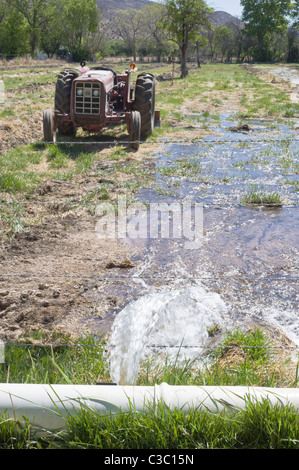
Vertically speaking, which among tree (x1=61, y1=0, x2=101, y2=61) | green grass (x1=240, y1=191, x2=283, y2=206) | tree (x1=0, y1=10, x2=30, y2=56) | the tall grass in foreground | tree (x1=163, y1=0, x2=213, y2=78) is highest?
tree (x1=61, y1=0, x2=101, y2=61)

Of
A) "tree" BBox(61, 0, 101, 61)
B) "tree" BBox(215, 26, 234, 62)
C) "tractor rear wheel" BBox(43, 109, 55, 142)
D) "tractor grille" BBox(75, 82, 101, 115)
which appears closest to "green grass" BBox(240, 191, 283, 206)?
Result: "tractor grille" BBox(75, 82, 101, 115)

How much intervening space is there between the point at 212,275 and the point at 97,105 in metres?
6.45

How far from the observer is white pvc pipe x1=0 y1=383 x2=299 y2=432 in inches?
78.9

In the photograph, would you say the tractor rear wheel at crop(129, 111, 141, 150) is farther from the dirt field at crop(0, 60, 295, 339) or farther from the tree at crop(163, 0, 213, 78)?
the tree at crop(163, 0, 213, 78)

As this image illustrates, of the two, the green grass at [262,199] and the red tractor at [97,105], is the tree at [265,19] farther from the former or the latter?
the green grass at [262,199]

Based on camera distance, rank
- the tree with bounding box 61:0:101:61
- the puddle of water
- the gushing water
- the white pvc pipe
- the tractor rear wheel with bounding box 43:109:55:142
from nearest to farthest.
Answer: the white pvc pipe < the gushing water < the puddle of water < the tractor rear wheel with bounding box 43:109:55:142 < the tree with bounding box 61:0:101:61

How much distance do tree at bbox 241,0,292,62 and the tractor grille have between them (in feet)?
244

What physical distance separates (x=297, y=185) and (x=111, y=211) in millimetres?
3556

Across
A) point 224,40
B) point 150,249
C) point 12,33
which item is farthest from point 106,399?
point 224,40

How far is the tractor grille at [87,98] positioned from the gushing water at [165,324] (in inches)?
263

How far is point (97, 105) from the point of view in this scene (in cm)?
988

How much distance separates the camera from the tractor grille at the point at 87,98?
983cm

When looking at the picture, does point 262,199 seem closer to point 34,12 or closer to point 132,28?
point 34,12

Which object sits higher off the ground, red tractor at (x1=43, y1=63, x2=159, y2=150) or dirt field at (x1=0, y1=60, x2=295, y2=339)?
red tractor at (x1=43, y1=63, x2=159, y2=150)
